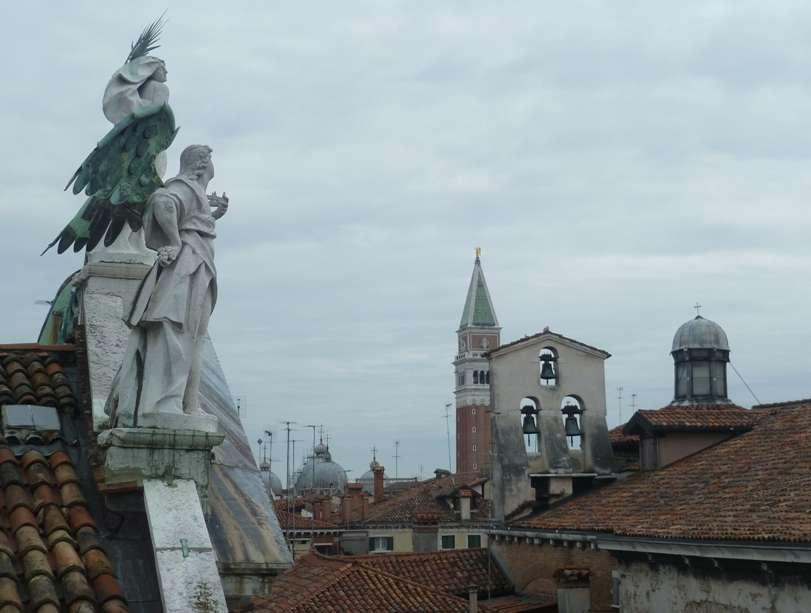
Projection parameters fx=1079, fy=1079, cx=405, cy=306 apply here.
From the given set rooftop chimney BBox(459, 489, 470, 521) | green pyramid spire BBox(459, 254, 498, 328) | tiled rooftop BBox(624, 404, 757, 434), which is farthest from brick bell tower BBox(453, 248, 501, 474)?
tiled rooftop BBox(624, 404, 757, 434)

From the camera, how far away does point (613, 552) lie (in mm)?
18625

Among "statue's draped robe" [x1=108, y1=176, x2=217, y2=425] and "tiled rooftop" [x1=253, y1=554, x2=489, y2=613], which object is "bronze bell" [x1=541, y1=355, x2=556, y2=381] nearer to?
"tiled rooftop" [x1=253, y1=554, x2=489, y2=613]

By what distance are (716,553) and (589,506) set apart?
7.88 metres

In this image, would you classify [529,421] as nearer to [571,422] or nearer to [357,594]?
[571,422]

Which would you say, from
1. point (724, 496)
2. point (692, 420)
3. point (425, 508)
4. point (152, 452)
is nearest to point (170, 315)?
point (152, 452)

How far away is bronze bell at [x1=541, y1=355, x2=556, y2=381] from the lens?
25.8 metres

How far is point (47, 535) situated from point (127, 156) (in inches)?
84.6

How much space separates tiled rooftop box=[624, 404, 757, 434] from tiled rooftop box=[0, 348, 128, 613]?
1936 cm

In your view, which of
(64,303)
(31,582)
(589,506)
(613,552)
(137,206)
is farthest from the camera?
(589,506)

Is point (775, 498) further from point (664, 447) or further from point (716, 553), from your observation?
point (664, 447)

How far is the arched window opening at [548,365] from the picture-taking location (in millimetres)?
25766

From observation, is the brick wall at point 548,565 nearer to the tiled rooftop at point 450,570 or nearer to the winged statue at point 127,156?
the tiled rooftop at point 450,570

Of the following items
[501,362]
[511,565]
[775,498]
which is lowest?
[511,565]

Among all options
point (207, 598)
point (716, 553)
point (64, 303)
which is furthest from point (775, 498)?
point (207, 598)
